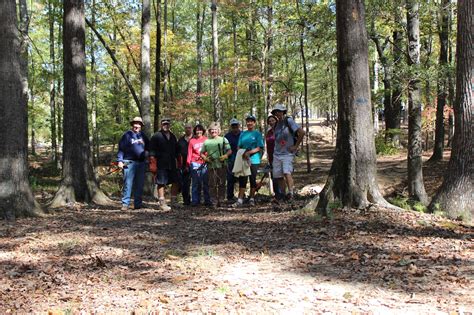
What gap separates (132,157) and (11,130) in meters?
2.50

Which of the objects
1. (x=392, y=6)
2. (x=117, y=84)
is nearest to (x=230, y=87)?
(x=117, y=84)

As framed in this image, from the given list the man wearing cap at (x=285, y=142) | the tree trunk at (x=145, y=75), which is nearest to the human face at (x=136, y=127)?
the man wearing cap at (x=285, y=142)

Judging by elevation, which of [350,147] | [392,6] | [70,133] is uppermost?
[392,6]

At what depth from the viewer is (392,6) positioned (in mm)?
11289

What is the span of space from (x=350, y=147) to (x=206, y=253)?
3207 millimetres

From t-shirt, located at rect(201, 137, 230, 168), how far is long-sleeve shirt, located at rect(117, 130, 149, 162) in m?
1.41

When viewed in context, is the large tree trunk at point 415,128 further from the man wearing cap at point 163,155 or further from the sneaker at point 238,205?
the man wearing cap at point 163,155

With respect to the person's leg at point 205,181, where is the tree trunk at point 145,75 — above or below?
above

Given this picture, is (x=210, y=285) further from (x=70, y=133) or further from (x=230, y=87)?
(x=230, y=87)

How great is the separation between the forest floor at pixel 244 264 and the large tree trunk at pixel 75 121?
2.12m

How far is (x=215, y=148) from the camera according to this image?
32.1 ft

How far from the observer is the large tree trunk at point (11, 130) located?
25.1 feet

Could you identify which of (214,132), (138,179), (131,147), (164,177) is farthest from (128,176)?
(214,132)

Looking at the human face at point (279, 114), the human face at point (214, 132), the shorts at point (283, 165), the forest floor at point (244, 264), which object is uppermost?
the human face at point (279, 114)
